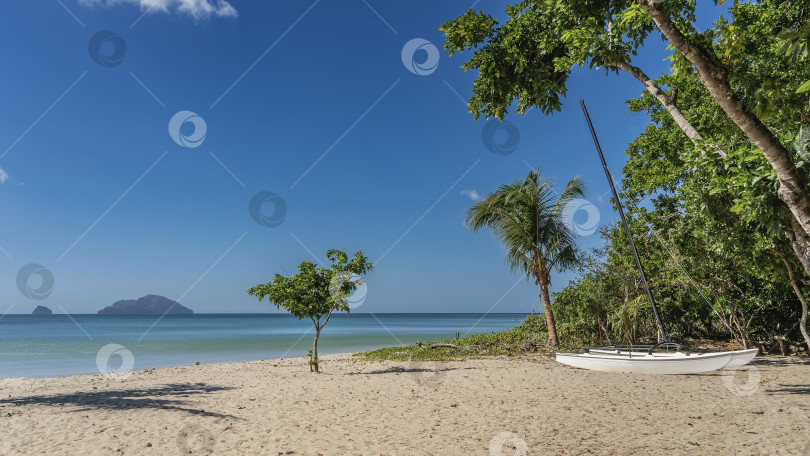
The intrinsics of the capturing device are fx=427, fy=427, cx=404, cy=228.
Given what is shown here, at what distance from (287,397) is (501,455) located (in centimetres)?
564

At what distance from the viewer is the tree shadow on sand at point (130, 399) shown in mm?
8617

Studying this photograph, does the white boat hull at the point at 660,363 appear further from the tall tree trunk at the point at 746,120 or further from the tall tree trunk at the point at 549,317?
the tall tree trunk at the point at 746,120

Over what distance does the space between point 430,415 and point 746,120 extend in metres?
6.20

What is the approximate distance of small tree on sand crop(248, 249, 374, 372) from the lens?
43.2ft

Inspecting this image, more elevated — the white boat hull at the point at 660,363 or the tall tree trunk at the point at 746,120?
the tall tree trunk at the point at 746,120

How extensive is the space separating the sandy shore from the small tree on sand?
2.15 meters

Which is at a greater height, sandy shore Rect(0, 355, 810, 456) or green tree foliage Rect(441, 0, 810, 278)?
Answer: green tree foliage Rect(441, 0, 810, 278)

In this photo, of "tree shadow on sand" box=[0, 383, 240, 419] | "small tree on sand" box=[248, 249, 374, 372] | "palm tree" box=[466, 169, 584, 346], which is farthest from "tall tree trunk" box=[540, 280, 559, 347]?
"tree shadow on sand" box=[0, 383, 240, 419]

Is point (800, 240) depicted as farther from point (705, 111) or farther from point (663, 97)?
point (705, 111)

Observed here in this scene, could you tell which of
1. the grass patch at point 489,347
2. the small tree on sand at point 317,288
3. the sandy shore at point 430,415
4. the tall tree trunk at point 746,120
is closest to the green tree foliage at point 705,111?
the tall tree trunk at point 746,120

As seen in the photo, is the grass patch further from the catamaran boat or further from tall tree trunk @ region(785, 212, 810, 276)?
tall tree trunk @ region(785, 212, 810, 276)

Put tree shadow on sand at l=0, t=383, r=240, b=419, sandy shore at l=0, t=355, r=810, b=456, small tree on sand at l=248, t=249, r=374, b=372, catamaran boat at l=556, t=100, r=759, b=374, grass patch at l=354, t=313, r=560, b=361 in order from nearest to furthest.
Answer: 1. sandy shore at l=0, t=355, r=810, b=456
2. tree shadow on sand at l=0, t=383, r=240, b=419
3. catamaran boat at l=556, t=100, r=759, b=374
4. small tree on sand at l=248, t=249, r=374, b=372
5. grass patch at l=354, t=313, r=560, b=361

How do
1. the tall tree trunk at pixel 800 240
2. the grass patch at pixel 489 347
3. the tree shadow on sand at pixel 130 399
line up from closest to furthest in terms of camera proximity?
1. the tall tree trunk at pixel 800 240
2. the tree shadow on sand at pixel 130 399
3. the grass patch at pixel 489 347

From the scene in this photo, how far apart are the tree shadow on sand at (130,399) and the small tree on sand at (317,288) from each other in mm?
3038
